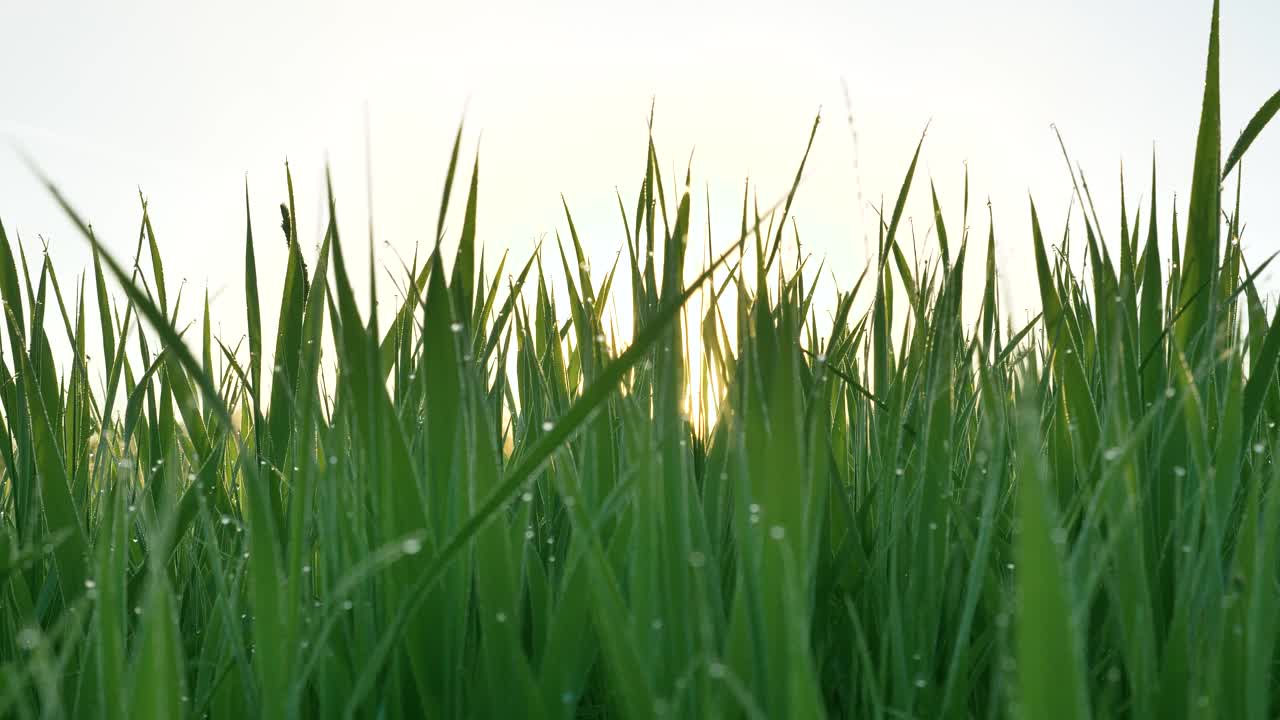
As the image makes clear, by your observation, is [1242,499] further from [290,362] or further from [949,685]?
[290,362]

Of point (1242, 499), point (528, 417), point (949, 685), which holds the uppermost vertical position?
point (528, 417)

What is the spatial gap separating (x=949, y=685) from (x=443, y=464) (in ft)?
1.13

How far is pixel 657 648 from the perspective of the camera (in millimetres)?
571

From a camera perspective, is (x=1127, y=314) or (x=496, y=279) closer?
(x=1127, y=314)

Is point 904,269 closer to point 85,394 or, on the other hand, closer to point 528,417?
point 528,417

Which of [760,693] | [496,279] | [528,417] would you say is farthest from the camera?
[496,279]

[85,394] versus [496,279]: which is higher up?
[496,279]

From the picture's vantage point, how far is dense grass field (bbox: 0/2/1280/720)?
0.51m

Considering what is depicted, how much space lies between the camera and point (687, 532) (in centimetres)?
59

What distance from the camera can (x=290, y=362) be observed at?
89 cm

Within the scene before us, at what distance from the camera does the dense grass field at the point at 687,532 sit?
0.51m

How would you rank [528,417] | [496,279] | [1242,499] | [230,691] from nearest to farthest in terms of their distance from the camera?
[230,691] → [1242,499] → [528,417] → [496,279]

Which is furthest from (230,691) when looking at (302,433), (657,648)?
(657,648)

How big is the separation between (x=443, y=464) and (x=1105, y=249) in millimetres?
660
